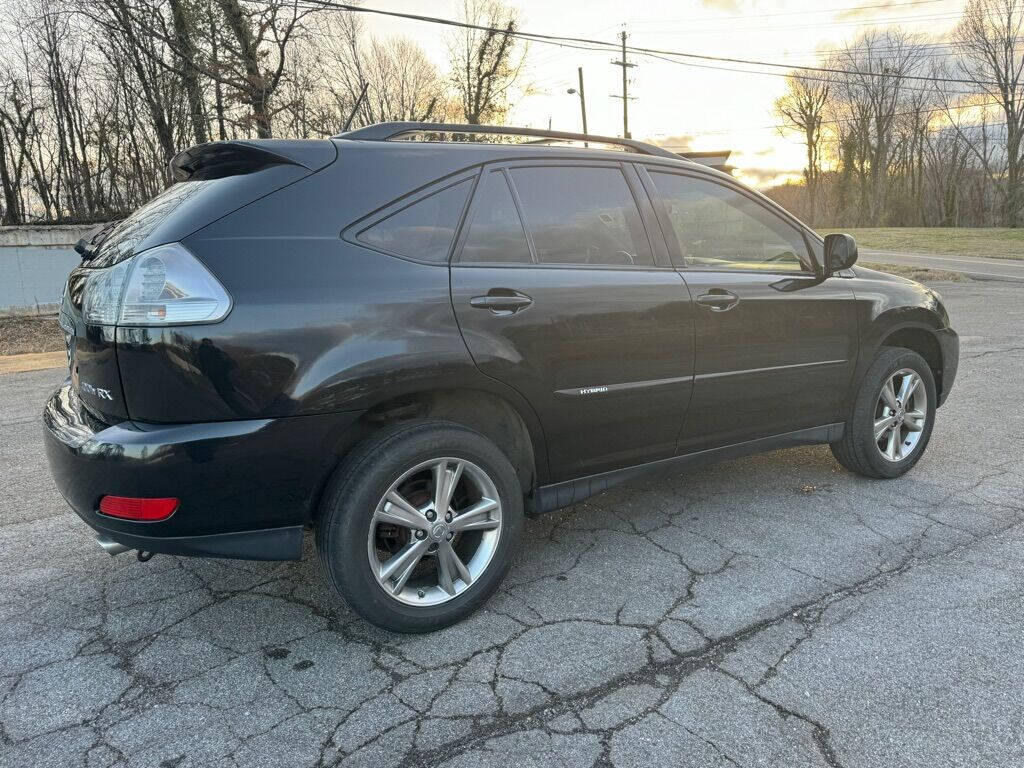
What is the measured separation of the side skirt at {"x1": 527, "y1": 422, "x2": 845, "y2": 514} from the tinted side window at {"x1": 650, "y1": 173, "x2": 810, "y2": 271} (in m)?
0.86

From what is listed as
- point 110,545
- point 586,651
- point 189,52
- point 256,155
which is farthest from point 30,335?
point 586,651

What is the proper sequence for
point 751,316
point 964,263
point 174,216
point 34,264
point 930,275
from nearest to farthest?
point 174,216
point 751,316
point 34,264
point 930,275
point 964,263

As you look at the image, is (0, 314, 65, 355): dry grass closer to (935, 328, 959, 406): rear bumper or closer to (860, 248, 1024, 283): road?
(935, 328, 959, 406): rear bumper

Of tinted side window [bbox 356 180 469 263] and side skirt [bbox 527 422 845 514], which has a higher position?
tinted side window [bbox 356 180 469 263]

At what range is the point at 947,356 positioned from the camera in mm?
4285

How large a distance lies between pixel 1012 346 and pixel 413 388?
8.42 m

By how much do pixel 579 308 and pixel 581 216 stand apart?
470 mm

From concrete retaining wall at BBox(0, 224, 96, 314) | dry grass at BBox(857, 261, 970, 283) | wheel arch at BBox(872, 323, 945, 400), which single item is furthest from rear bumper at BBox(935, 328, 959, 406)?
dry grass at BBox(857, 261, 970, 283)

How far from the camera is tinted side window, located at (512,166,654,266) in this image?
2.92 metres

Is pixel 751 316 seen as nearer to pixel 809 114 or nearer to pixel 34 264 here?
pixel 34 264

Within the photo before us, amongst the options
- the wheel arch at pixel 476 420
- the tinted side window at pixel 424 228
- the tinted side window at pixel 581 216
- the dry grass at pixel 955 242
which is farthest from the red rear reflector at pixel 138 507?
the dry grass at pixel 955 242

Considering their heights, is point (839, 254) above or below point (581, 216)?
below

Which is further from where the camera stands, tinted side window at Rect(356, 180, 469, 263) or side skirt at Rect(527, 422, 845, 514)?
side skirt at Rect(527, 422, 845, 514)

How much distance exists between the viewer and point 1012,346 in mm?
8312
